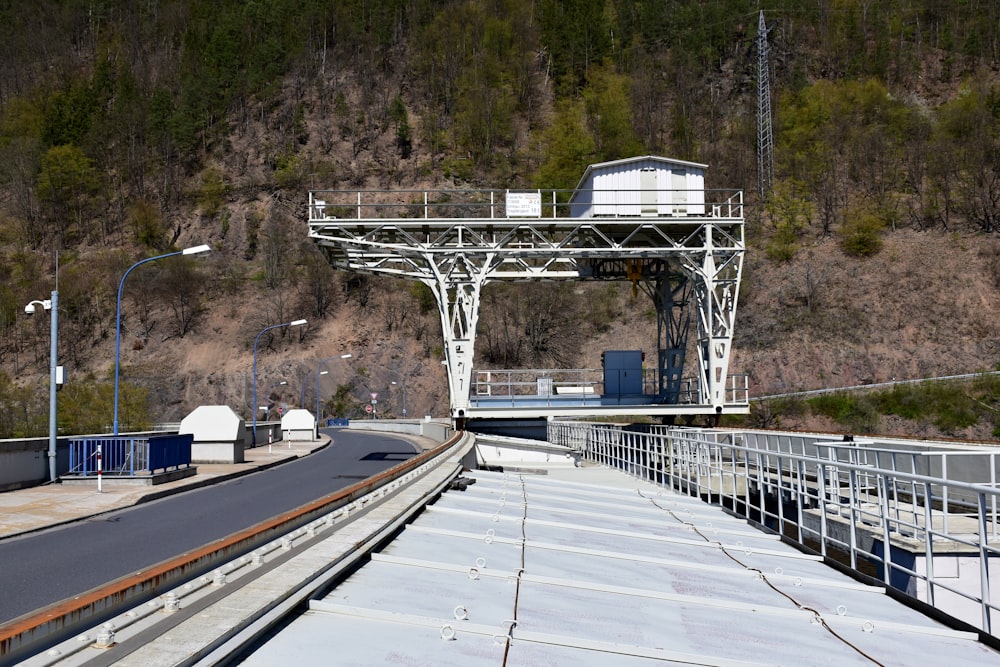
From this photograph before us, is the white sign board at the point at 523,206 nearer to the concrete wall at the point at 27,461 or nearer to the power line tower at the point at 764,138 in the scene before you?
the concrete wall at the point at 27,461

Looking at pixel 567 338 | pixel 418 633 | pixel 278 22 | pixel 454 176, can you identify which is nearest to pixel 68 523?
pixel 418 633

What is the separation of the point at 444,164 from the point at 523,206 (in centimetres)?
8011

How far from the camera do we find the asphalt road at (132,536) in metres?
11.2

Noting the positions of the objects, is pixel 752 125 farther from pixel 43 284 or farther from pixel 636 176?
pixel 43 284

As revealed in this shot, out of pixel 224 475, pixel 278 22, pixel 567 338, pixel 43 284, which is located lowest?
pixel 224 475

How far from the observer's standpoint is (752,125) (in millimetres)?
107812

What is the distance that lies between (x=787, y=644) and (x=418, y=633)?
2.44 metres

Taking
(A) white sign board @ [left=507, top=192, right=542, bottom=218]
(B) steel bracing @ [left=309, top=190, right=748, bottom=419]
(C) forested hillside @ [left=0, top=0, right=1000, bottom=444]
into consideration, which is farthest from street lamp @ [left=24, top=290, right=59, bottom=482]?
(C) forested hillside @ [left=0, top=0, right=1000, bottom=444]

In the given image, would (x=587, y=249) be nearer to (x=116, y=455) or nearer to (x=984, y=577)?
(x=116, y=455)

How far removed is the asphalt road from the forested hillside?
40147 millimetres

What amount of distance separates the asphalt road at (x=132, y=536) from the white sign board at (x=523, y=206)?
11.7 metres

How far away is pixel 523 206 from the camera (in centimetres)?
3369

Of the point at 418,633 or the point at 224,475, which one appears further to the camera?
the point at 224,475

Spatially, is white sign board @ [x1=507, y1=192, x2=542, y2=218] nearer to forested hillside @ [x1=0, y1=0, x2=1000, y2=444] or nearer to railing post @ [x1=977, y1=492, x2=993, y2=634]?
railing post @ [x1=977, y1=492, x2=993, y2=634]
